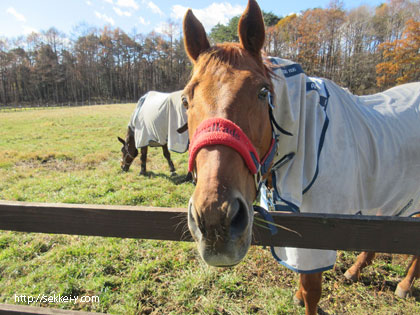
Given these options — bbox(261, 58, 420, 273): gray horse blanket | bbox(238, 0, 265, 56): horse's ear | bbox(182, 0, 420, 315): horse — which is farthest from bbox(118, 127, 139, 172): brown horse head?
bbox(238, 0, 265, 56): horse's ear

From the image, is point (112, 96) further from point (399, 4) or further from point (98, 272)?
point (98, 272)

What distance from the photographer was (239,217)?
1203mm

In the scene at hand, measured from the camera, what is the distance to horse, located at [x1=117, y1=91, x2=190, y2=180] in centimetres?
643

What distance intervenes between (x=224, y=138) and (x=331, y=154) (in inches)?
44.1

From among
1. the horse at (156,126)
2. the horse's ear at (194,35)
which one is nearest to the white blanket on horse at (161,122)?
the horse at (156,126)

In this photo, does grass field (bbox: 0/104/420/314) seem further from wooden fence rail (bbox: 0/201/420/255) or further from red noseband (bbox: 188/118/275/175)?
red noseband (bbox: 188/118/275/175)

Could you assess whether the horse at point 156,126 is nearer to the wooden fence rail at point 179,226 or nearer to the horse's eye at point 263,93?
the wooden fence rail at point 179,226

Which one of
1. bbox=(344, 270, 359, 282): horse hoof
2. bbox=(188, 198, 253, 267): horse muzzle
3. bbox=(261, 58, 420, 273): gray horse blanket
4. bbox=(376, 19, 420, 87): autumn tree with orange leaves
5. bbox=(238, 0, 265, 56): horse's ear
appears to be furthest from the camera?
bbox=(376, 19, 420, 87): autumn tree with orange leaves

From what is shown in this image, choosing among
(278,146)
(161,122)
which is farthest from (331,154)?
(161,122)

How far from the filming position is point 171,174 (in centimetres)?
758

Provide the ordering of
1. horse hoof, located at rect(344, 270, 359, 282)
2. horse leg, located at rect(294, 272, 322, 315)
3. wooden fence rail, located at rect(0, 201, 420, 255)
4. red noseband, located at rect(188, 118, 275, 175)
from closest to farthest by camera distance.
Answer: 1. red noseband, located at rect(188, 118, 275, 175)
2. wooden fence rail, located at rect(0, 201, 420, 255)
3. horse leg, located at rect(294, 272, 322, 315)
4. horse hoof, located at rect(344, 270, 359, 282)

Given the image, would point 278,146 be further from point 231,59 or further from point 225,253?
point 225,253

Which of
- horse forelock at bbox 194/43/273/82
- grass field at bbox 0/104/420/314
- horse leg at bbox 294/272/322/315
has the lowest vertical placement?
grass field at bbox 0/104/420/314

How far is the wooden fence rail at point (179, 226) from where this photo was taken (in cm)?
149
